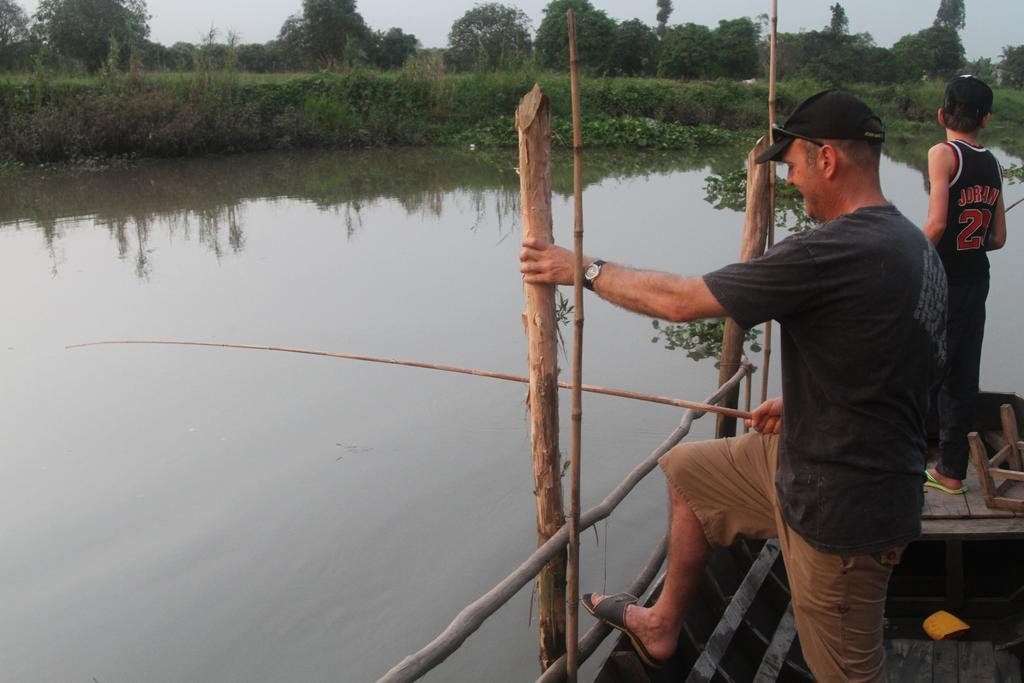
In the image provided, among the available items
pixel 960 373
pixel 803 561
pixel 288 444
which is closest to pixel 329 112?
pixel 288 444

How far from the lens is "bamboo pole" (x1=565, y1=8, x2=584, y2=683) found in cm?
208

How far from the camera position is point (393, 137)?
68.2 feet

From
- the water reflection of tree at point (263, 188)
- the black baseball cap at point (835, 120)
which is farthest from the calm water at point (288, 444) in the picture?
the black baseball cap at point (835, 120)

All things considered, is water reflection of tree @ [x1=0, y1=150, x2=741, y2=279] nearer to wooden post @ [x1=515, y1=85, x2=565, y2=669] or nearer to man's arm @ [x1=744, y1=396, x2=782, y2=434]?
wooden post @ [x1=515, y1=85, x2=565, y2=669]

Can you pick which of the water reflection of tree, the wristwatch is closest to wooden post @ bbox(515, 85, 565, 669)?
the wristwatch

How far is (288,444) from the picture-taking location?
5453 millimetres

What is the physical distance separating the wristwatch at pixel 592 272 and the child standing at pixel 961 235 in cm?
157

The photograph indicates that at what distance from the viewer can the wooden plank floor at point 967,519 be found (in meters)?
2.86

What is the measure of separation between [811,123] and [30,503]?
4.44m

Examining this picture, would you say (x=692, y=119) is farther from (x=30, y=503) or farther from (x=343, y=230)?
(x=30, y=503)

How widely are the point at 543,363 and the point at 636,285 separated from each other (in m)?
0.60

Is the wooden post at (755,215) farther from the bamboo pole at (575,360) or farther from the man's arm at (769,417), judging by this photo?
the bamboo pole at (575,360)

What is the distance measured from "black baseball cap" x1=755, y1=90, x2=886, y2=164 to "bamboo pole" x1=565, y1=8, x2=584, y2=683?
17.5 inches

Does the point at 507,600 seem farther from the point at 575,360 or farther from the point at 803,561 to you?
the point at 803,561
